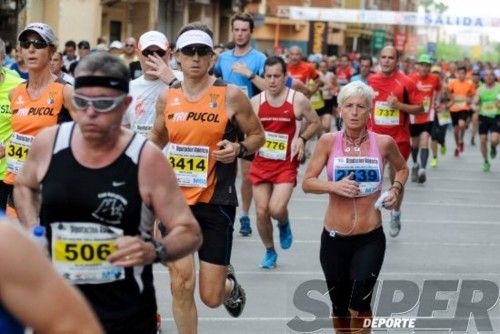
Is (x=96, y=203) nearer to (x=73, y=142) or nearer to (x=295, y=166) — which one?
(x=73, y=142)

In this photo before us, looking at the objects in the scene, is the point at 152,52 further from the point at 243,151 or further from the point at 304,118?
the point at 304,118

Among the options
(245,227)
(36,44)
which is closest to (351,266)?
(36,44)

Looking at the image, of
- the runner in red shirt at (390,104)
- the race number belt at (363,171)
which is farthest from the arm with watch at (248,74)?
the race number belt at (363,171)

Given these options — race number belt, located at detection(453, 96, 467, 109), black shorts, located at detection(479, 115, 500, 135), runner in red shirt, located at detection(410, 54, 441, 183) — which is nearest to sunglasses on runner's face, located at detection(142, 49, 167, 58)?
runner in red shirt, located at detection(410, 54, 441, 183)

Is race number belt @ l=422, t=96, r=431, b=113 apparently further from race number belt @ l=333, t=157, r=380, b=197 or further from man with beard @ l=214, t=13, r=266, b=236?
race number belt @ l=333, t=157, r=380, b=197

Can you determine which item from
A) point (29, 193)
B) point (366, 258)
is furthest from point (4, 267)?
point (366, 258)

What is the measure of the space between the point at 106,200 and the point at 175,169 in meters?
3.14

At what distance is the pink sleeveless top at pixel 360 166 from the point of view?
777 cm

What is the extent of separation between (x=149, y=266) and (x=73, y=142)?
56 cm

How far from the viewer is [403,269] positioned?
460 inches

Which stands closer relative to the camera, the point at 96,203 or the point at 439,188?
the point at 96,203

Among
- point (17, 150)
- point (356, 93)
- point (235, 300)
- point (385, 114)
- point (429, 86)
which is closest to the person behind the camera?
point (356, 93)

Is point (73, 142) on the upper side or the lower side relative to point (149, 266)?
upper

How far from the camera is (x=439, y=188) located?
794 inches
